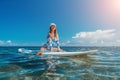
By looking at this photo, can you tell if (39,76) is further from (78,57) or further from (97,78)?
(78,57)

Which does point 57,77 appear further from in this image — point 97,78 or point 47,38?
point 47,38

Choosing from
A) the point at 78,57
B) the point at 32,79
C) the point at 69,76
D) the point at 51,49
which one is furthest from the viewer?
the point at 51,49

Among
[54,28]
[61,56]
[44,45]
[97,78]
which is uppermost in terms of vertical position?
[54,28]

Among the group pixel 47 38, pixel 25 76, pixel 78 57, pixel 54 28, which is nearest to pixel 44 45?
pixel 47 38

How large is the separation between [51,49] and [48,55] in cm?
102

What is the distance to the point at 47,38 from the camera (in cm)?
1944

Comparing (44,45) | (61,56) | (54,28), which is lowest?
(61,56)

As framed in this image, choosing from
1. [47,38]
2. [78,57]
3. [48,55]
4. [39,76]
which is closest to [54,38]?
[47,38]

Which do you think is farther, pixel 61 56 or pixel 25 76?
pixel 61 56

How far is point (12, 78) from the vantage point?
9.44 meters

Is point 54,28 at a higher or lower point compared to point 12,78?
higher

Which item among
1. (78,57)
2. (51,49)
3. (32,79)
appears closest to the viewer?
(32,79)

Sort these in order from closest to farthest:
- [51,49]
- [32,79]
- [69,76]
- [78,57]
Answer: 1. [32,79]
2. [69,76]
3. [78,57]
4. [51,49]

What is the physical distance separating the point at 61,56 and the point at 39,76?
890cm
